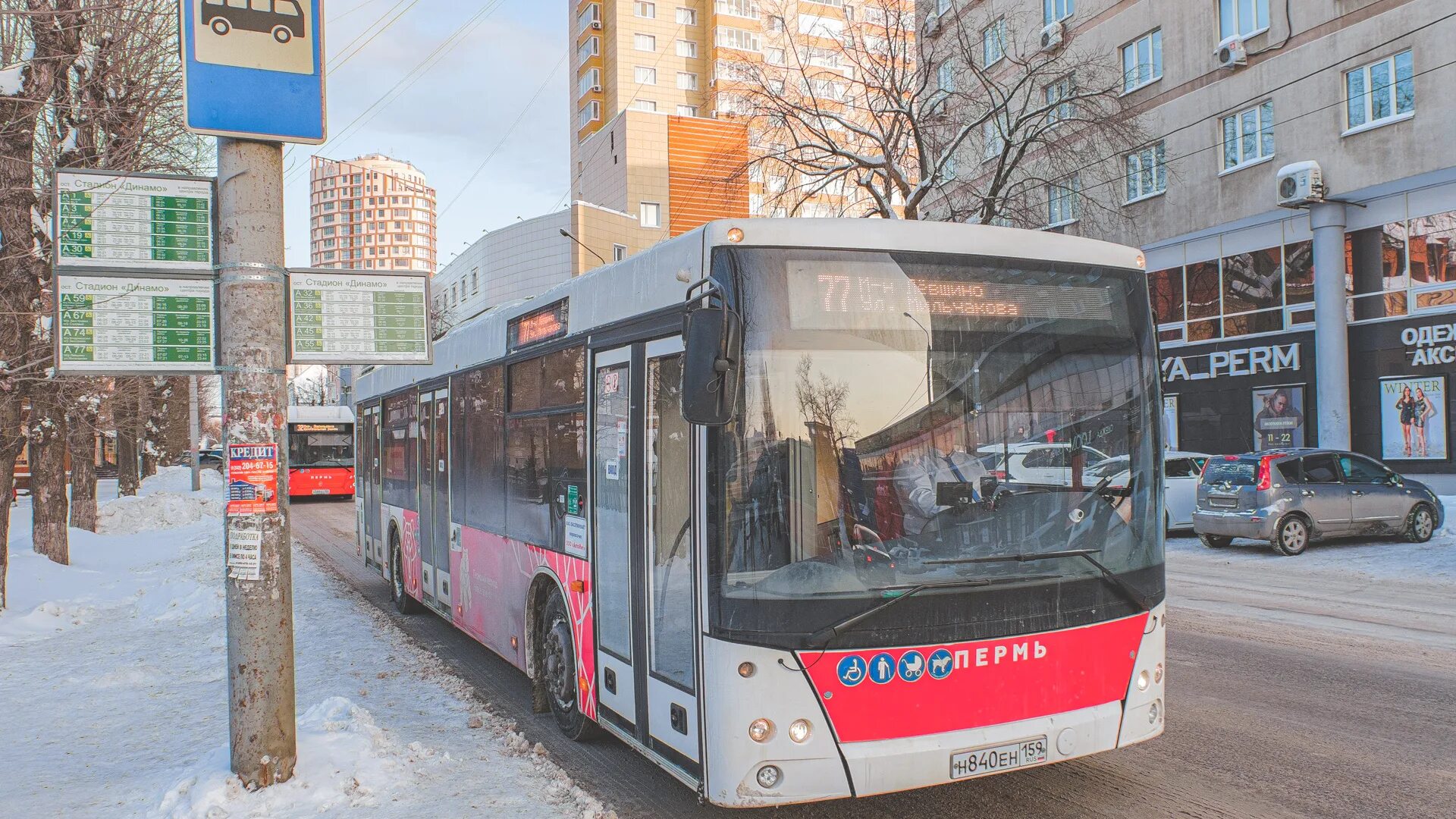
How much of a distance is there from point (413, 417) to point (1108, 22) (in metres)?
26.3

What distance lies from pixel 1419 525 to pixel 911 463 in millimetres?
16185

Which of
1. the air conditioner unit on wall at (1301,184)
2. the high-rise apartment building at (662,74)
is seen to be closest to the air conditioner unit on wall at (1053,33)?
the air conditioner unit on wall at (1301,184)

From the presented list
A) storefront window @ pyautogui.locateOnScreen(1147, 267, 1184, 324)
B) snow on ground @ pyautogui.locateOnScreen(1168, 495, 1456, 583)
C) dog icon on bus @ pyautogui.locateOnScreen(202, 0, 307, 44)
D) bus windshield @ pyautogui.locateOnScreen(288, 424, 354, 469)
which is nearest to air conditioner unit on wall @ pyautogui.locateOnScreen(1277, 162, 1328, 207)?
storefront window @ pyautogui.locateOnScreen(1147, 267, 1184, 324)

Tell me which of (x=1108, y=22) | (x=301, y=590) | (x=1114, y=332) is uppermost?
(x=1108, y=22)

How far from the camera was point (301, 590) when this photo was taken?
13.9 m

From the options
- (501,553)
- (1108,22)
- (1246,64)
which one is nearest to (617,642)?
(501,553)

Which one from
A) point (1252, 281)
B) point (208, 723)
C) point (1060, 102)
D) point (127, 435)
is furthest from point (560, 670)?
point (1252, 281)

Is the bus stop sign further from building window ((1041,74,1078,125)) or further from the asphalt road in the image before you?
building window ((1041,74,1078,125))

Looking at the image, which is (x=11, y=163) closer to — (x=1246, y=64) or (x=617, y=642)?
(x=617, y=642)

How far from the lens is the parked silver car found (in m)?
16.3

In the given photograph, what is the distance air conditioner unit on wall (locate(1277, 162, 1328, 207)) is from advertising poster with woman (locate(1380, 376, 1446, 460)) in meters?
4.48

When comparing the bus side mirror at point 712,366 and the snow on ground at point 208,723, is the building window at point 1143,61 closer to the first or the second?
the snow on ground at point 208,723

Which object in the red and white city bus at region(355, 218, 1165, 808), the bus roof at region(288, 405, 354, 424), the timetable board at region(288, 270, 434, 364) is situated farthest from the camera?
the bus roof at region(288, 405, 354, 424)

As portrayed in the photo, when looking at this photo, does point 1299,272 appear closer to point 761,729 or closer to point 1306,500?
point 1306,500
